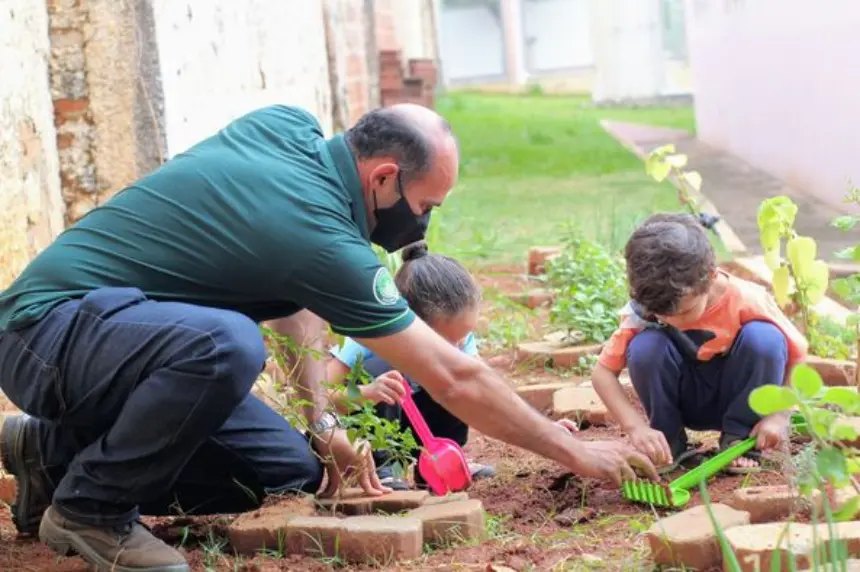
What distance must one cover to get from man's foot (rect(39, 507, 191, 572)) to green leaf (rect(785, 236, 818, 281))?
6.49 feet

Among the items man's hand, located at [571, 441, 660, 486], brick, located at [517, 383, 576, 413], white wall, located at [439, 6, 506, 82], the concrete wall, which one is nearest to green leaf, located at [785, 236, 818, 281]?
brick, located at [517, 383, 576, 413]

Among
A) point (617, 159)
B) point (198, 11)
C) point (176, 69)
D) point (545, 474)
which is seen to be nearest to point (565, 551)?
point (545, 474)

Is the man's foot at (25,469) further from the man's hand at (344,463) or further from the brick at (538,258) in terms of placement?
the brick at (538,258)

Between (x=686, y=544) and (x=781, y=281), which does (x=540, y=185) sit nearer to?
(x=781, y=281)

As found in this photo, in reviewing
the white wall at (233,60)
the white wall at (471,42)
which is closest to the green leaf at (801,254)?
the white wall at (233,60)

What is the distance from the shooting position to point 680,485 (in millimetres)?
3322

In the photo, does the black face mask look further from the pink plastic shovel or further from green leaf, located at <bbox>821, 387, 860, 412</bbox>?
green leaf, located at <bbox>821, 387, 860, 412</bbox>

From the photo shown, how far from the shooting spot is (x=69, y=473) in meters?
3.08

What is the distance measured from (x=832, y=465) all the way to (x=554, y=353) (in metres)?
3.11

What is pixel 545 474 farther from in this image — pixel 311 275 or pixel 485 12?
pixel 485 12

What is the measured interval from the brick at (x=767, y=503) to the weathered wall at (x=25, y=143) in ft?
7.65

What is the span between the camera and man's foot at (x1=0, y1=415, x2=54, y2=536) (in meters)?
3.36

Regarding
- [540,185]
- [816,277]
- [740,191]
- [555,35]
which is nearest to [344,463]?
[816,277]

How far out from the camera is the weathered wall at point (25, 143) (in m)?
4.24
